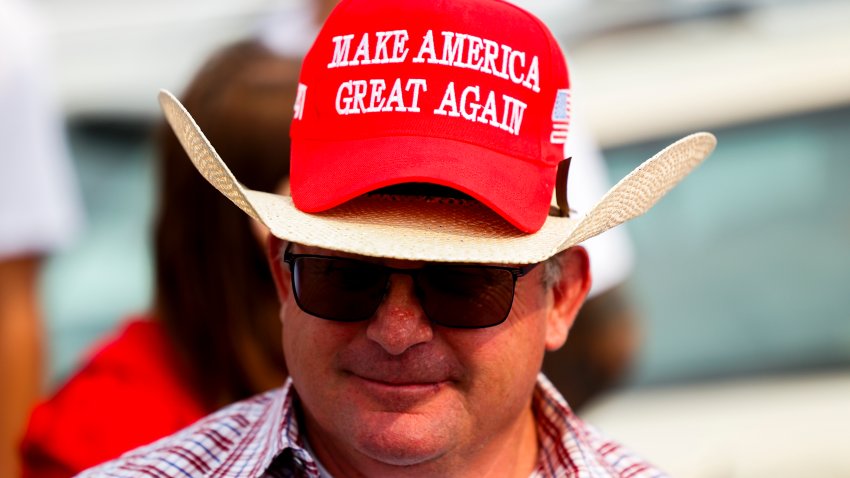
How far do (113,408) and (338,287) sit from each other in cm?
130

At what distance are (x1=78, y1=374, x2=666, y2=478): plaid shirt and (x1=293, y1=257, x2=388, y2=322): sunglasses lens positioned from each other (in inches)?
12.5

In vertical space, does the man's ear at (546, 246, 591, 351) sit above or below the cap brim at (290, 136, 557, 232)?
below

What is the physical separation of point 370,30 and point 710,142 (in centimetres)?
70

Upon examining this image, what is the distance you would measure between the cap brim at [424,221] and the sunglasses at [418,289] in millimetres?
67

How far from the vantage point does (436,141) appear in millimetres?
2377

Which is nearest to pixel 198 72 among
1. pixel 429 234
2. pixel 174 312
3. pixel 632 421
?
pixel 174 312

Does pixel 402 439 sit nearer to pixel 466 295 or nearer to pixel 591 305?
pixel 466 295

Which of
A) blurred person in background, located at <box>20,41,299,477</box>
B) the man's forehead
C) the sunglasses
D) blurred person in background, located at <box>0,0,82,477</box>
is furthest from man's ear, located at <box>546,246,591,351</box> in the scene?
blurred person in background, located at <box>0,0,82,477</box>

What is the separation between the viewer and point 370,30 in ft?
8.09

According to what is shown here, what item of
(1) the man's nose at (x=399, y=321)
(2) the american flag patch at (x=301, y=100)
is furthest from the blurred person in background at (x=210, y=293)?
(1) the man's nose at (x=399, y=321)

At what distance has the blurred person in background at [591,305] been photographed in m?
4.05

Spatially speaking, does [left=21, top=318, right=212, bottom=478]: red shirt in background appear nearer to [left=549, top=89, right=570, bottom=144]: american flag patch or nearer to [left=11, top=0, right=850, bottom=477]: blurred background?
[left=549, top=89, right=570, bottom=144]: american flag patch

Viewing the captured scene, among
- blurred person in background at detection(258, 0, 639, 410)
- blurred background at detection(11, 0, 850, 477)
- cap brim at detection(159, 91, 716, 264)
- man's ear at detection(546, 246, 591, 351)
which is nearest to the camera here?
cap brim at detection(159, 91, 716, 264)

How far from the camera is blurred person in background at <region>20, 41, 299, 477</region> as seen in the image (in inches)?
139
